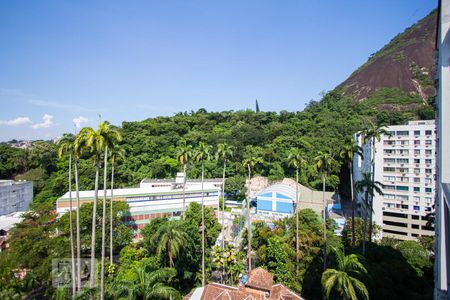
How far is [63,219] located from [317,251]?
30.7m

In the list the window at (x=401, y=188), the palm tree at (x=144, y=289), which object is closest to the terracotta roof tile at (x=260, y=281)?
the palm tree at (x=144, y=289)

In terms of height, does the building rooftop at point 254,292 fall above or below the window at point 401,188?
below

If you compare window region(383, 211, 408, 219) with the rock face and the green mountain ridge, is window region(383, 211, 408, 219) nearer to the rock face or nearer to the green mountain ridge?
the green mountain ridge

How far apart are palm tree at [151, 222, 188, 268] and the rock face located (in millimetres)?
125870

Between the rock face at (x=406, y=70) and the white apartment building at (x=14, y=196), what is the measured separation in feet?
442

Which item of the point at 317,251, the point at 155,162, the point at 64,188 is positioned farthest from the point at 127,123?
the point at 317,251

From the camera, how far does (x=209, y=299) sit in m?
19.9

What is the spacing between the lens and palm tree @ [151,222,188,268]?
24.8 meters

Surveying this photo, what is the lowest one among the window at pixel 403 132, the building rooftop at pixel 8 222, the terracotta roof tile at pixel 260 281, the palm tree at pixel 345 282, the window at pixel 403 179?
the building rooftop at pixel 8 222

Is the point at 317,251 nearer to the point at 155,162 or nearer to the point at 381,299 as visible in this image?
the point at 381,299

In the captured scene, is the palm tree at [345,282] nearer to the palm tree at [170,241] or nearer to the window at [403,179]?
the palm tree at [170,241]

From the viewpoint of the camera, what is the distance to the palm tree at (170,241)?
2480 centimetres

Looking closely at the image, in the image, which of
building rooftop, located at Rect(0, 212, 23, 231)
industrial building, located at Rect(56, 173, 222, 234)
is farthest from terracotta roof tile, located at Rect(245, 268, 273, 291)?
building rooftop, located at Rect(0, 212, 23, 231)

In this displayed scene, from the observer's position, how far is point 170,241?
25047 millimetres
